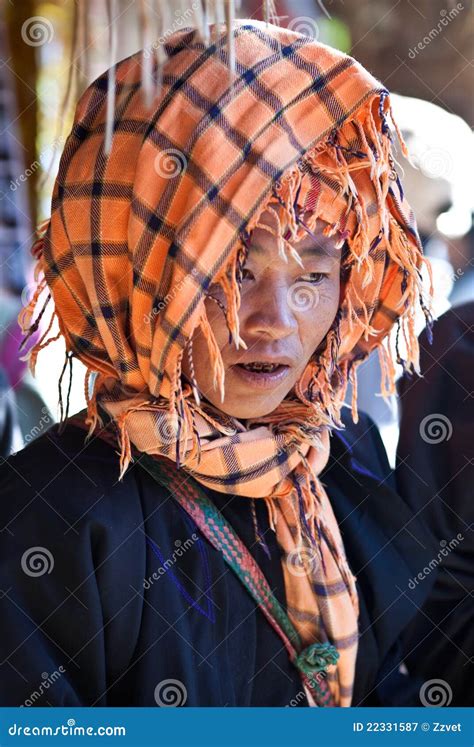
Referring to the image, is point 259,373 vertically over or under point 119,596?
over

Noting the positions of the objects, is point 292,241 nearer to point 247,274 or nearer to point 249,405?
point 247,274

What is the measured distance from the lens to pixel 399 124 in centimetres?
265

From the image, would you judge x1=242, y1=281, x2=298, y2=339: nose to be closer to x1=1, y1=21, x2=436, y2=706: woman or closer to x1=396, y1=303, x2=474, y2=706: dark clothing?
x1=1, y1=21, x2=436, y2=706: woman

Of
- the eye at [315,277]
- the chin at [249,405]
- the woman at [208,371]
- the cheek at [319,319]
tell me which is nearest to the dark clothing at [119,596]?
the woman at [208,371]

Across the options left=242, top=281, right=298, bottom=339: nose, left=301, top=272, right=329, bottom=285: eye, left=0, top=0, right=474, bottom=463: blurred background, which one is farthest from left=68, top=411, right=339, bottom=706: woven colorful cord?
left=0, top=0, right=474, bottom=463: blurred background

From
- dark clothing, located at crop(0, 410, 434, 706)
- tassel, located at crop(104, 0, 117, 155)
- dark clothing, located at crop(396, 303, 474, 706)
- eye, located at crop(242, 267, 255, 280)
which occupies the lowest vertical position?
dark clothing, located at crop(396, 303, 474, 706)

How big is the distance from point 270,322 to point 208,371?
15 centimetres

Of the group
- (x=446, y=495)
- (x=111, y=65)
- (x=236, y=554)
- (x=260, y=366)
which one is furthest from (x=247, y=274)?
(x=446, y=495)

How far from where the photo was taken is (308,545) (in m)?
1.75

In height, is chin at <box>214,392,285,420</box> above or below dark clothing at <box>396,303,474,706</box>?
above

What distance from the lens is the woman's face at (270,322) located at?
60.5 inches

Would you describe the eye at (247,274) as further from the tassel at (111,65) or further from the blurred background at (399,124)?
the blurred background at (399,124)

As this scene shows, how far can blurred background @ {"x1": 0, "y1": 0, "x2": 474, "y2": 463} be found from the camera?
2441mm

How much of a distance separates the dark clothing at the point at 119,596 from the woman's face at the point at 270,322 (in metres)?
0.22
